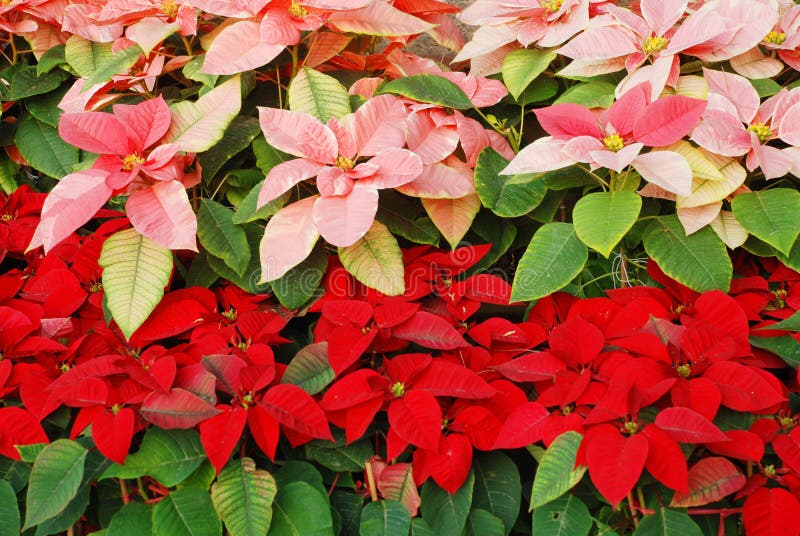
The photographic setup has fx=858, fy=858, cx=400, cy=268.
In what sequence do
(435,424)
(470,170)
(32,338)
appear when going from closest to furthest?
1. (435,424)
2. (32,338)
3. (470,170)

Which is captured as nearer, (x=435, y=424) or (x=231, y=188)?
(x=435, y=424)

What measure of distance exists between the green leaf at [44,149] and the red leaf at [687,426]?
3.12 ft

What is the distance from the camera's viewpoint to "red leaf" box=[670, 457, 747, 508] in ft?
2.91

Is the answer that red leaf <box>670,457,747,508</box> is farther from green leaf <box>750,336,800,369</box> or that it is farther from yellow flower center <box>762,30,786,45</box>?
yellow flower center <box>762,30,786,45</box>

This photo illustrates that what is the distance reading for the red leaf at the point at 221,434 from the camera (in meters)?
0.90

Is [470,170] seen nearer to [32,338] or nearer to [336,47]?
[336,47]

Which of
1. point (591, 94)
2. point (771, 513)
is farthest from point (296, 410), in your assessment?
point (591, 94)

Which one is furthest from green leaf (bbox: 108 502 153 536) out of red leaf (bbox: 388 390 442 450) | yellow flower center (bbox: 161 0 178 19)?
yellow flower center (bbox: 161 0 178 19)

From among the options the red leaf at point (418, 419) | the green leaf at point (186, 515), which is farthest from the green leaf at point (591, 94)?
the green leaf at point (186, 515)

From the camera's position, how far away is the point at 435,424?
0.92 metres

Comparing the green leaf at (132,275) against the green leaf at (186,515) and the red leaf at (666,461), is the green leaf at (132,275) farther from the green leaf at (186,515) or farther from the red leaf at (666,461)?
the red leaf at (666,461)

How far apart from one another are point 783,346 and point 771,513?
238 millimetres

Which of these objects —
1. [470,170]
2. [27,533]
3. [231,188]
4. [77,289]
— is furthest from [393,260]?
[27,533]

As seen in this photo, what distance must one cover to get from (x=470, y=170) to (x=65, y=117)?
541 millimetres
